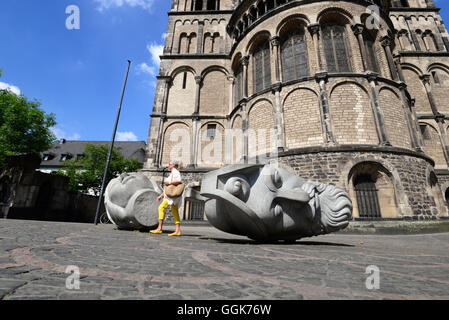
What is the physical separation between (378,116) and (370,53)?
4287 mm

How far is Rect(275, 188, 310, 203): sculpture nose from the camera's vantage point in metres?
2.97

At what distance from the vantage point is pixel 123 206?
5.11 m

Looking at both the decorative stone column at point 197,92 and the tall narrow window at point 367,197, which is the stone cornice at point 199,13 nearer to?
the decorative stone column at point 197,92

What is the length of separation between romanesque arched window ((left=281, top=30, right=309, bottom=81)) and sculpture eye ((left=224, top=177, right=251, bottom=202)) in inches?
395

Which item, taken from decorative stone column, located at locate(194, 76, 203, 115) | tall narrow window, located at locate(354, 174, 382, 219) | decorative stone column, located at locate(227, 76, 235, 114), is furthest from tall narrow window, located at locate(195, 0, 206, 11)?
tall narrow window, located at locate(354, 174, 382, 219)

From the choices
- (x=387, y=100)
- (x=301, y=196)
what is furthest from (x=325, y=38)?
(x=301, y=196)

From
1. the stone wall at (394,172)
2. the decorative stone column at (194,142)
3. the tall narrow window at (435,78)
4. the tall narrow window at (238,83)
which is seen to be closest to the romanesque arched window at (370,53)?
the stone wall at (394,172)

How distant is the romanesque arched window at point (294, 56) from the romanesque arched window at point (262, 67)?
958 millimetres

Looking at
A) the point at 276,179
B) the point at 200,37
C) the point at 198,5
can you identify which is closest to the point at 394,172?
the point at 276,179

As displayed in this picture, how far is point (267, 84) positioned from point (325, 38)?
3.69m

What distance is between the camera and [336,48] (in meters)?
11.2

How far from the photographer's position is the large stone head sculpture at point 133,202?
490cm

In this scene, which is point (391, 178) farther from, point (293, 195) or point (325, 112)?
point (293, 195)

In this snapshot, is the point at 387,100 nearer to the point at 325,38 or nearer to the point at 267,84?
the point at 325,38
